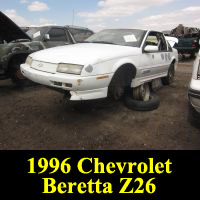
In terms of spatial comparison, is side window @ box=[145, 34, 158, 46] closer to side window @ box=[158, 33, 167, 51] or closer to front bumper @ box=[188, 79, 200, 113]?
side window @ box=[158, 33, 167, 51]

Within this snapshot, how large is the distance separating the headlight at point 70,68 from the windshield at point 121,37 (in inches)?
54.4

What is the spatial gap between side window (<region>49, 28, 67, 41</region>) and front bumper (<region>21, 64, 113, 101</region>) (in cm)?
336

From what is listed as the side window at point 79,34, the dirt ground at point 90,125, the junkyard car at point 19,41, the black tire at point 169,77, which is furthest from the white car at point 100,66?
the side window at point 79,34

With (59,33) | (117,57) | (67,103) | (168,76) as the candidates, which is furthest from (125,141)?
(59,33)

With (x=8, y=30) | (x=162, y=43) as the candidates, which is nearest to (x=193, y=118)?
(x=162, y=43)

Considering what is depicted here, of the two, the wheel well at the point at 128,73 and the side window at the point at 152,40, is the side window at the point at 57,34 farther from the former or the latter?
the wheel well at the point at 128,73

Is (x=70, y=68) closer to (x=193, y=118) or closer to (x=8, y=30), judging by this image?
(x=8, y=30)

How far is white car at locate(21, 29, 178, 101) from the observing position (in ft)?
11.0

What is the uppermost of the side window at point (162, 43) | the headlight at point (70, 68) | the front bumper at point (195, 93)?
the side window at point (162, 43)

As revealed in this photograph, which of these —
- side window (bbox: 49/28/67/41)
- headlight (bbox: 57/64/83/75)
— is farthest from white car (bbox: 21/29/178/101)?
side window (bbox: 49/28/67/41)

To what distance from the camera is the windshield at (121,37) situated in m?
4.44

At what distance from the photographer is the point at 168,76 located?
Answer: 611 centimetres

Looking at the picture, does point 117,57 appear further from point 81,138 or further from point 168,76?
point 168,76

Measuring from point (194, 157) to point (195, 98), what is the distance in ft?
2.33
